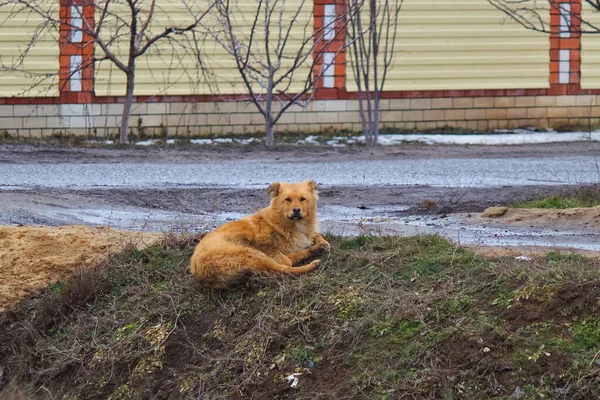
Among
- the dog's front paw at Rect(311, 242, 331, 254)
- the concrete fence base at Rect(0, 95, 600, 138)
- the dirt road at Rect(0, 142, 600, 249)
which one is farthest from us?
the concrete fence base at Rect(0, 95, 600, 138)

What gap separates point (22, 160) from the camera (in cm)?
1798

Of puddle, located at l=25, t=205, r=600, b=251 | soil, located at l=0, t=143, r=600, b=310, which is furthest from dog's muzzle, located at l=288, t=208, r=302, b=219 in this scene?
soil, located at l=0, t=143, r=600, b=310

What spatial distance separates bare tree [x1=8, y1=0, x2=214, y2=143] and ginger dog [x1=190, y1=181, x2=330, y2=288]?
13.8m

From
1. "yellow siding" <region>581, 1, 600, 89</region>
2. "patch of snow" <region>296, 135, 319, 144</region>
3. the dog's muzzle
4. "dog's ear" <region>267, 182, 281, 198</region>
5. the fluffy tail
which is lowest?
the fluffy tail

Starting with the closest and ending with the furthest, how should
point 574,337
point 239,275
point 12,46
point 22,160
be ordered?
point 574,337, point 239,275, point 22,160, point 12,46

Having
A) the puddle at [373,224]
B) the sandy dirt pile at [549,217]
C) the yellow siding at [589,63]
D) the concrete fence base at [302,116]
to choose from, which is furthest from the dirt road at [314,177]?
the yellow siding at [589,63]

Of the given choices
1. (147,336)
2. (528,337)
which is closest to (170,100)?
(147,336)

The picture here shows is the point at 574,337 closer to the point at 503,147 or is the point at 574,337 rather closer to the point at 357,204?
the point at 357,204

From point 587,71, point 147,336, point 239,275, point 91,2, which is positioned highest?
point 91,2

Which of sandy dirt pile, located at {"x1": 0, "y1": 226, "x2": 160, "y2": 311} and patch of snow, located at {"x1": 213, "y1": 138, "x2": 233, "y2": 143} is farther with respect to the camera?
patch of snow, located at {"x1": 213, "y1": 138, "x2": 233, "y2": 143}

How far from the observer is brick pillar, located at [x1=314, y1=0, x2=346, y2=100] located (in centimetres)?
2409

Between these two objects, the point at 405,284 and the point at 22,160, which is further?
the point at 22,160

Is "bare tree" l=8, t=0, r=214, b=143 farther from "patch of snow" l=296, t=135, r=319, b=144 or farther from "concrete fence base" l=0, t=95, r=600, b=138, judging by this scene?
"patch of snow" l=296, t=135, r=319, b=144

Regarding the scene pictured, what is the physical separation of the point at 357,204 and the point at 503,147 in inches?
344
